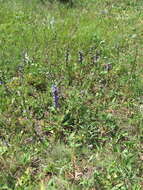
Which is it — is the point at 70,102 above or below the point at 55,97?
below

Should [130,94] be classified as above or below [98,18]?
below

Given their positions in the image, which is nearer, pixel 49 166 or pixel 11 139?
pixel 49 166

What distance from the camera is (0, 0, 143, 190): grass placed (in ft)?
10.9

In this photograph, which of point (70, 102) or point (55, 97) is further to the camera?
point (70, 102)

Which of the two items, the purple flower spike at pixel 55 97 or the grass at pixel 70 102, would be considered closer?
the grass at pixel 70 102

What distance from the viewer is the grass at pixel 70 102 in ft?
10.9

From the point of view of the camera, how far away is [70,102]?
4.01m

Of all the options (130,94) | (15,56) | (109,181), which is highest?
(15,56)

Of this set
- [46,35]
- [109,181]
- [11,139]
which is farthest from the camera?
[46,35]

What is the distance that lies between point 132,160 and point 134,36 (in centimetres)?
323

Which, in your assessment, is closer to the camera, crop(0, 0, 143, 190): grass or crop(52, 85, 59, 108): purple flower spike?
crop(0, 0, 143, 190): grass

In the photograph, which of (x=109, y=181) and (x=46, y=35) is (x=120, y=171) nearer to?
(x=109, y=181)

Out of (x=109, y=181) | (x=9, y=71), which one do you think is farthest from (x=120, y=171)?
(x=9, y=71)

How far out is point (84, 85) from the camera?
178 inches
